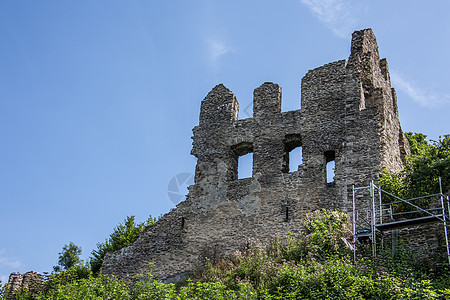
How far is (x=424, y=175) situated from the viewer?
1672 cm

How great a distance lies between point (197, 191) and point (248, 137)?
7.29ft

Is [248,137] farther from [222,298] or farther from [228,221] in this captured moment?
[222,298]

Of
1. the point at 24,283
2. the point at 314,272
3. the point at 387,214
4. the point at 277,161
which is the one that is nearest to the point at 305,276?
the point at 314,272

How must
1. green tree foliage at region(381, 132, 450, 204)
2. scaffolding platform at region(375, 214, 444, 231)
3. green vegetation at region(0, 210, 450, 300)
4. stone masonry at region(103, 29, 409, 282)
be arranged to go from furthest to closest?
stone masonry at region(103, 29, 409, 282) < green tree foliage at region(381, 132, 450, 204) < scaffolding platform at region(375, 214, 444, 231) < green vegetation at region(0, 210, 450, 300)

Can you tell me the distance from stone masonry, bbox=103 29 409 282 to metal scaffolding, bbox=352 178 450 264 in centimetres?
70

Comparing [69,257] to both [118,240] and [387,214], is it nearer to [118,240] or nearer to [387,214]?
[118,240]

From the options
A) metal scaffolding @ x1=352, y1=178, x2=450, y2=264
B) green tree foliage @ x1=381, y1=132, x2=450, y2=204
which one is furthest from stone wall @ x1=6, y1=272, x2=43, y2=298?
green tree foliage @ x1=381, y1=132, x2=450, y2=204

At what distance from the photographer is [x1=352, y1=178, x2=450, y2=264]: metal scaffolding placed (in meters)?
15.0

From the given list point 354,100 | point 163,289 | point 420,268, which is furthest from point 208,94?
point 420,268

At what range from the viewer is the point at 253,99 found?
20.9 m

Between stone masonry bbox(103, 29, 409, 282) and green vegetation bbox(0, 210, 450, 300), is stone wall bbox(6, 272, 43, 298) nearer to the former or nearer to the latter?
green vegetation bbox(0, 210, 450, 300)

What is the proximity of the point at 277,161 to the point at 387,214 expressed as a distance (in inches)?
168

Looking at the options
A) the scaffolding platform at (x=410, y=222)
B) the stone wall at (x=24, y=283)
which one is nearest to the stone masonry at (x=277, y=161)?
the stone wall at (x=24, y=283)

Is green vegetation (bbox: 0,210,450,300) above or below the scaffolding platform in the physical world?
below
